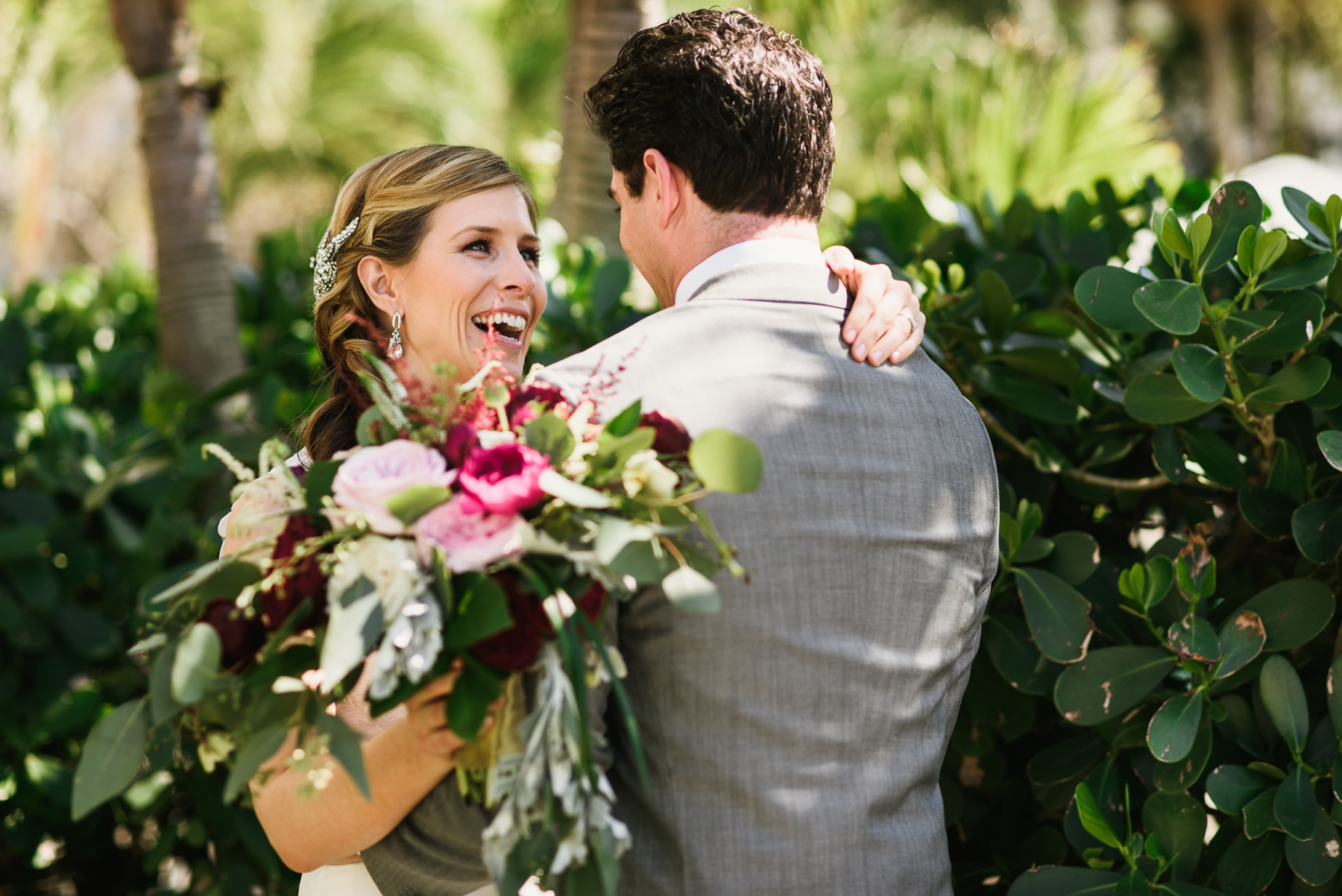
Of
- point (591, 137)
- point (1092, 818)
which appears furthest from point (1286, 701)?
point (591, 137)

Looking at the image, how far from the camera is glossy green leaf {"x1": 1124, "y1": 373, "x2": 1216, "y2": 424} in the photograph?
194 cm

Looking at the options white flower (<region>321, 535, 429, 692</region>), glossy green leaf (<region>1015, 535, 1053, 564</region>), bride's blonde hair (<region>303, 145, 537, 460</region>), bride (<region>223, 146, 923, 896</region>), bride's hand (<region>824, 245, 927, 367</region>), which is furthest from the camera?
bride's blonde hair (<region>303, 145, 537, 460</region>)

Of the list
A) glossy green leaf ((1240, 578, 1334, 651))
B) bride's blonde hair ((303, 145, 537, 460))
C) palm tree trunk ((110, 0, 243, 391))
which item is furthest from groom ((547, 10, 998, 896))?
palm tree trunk ((110, 0, 243, 391))

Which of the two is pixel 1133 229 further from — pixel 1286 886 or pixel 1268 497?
pixel 1286 886

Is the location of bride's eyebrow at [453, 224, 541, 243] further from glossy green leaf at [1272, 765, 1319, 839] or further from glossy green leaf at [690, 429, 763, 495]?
glossy green leaf at [1272, 765, 1319, 839]

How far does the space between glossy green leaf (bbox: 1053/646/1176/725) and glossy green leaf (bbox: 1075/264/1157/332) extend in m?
0.58

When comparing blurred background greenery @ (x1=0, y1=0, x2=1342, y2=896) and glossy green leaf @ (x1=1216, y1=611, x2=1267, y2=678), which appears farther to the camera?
blurred background greenery @ (x1=0, y1=0, x2=1342, y2=896)

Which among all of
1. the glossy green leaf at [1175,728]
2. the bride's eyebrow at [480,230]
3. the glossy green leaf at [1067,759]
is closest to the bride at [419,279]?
the bride's eyebrow at [480,230]

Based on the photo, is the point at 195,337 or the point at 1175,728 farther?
the point at 195,337

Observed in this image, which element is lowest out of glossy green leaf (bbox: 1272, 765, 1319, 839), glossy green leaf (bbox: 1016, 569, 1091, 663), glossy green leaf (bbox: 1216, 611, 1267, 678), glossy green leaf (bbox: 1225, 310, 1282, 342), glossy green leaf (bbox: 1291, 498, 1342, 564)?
glossy green leaf (bbox: 1272, 765, 1319, 839)

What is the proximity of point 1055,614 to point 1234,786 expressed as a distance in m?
0.41

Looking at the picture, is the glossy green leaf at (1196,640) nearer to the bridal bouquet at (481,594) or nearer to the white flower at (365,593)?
the bridal bouquet at (481,594)

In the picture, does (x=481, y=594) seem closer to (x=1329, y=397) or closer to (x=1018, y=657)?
(x=1018, y=657)

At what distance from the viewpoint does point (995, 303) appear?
2.21 metres
